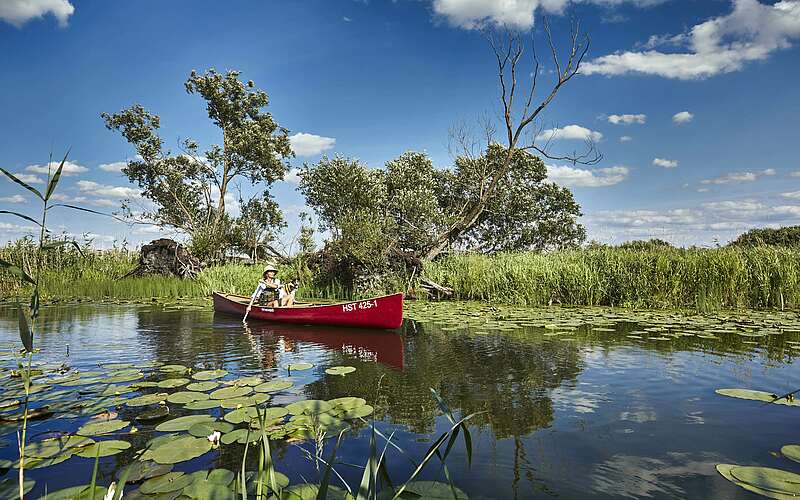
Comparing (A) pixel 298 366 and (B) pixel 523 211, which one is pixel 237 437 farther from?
(B) pixel 523 211

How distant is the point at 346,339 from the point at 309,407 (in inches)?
144

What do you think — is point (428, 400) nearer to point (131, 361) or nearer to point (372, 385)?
point (372, 385)

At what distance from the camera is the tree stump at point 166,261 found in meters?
19.0

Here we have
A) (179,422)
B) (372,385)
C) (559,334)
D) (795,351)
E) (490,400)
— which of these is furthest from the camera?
(559,334)

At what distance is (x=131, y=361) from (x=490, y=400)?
429 cm

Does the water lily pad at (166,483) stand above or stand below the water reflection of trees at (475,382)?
below

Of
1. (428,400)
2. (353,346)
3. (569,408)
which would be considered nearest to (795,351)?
(569,408)

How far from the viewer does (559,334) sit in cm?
729

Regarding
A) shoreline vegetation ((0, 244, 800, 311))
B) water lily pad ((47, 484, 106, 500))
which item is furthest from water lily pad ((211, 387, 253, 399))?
shoreline vegetation ((0, 244, 800, 311))

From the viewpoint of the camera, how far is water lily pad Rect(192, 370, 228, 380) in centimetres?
465

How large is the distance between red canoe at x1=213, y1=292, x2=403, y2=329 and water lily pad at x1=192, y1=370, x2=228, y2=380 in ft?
9.52

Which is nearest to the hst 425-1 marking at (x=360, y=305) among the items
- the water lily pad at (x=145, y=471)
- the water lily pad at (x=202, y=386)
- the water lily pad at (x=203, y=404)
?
the water lily pad at (x=202, y=386)

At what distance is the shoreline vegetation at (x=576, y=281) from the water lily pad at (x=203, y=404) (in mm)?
9208

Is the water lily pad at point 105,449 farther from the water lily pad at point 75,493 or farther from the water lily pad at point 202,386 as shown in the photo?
the water lily pad at point 202,386
